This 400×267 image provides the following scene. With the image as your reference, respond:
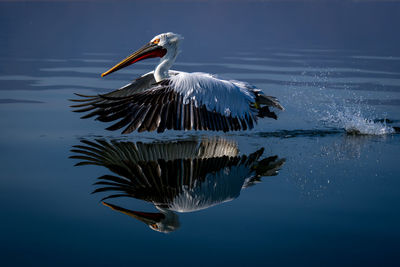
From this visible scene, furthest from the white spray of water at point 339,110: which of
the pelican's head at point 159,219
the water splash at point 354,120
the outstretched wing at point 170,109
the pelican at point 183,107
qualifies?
the pelican's head at point 159,219

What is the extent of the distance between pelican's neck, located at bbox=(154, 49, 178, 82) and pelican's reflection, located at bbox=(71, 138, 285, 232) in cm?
99

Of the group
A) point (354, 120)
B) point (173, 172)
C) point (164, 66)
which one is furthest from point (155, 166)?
point (354, 120)

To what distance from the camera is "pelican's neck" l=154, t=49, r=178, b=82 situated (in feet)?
24.1

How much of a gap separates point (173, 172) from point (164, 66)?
2238 mm

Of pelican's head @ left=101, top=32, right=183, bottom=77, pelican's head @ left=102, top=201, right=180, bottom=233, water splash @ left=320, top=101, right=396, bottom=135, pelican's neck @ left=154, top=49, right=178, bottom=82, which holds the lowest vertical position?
pelican's head @ left=102, top=201, right=180, bottom=233

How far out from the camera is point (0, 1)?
169 ft

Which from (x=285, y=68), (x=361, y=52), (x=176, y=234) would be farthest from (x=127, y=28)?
(x=176, y=234)

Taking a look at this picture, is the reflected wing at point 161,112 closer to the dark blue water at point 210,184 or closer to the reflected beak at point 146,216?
the dark blue water at point 210,184

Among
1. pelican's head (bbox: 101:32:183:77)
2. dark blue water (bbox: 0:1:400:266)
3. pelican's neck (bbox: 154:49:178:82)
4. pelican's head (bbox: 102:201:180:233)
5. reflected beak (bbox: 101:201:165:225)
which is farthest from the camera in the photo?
pelican's head (bbox: 101:32:183:77)

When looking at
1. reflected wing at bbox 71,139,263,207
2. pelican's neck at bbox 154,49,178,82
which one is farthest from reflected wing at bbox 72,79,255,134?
pelican's neck at bbox 154,49,178,82

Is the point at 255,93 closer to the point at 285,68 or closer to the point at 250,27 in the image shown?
the point at 285,68

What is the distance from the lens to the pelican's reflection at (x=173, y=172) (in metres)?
4.75

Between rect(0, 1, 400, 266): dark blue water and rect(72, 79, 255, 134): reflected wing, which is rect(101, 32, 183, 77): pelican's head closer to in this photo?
rect(0, 1, 400, 266): dark blue water

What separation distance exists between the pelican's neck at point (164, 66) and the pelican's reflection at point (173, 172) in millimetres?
995
